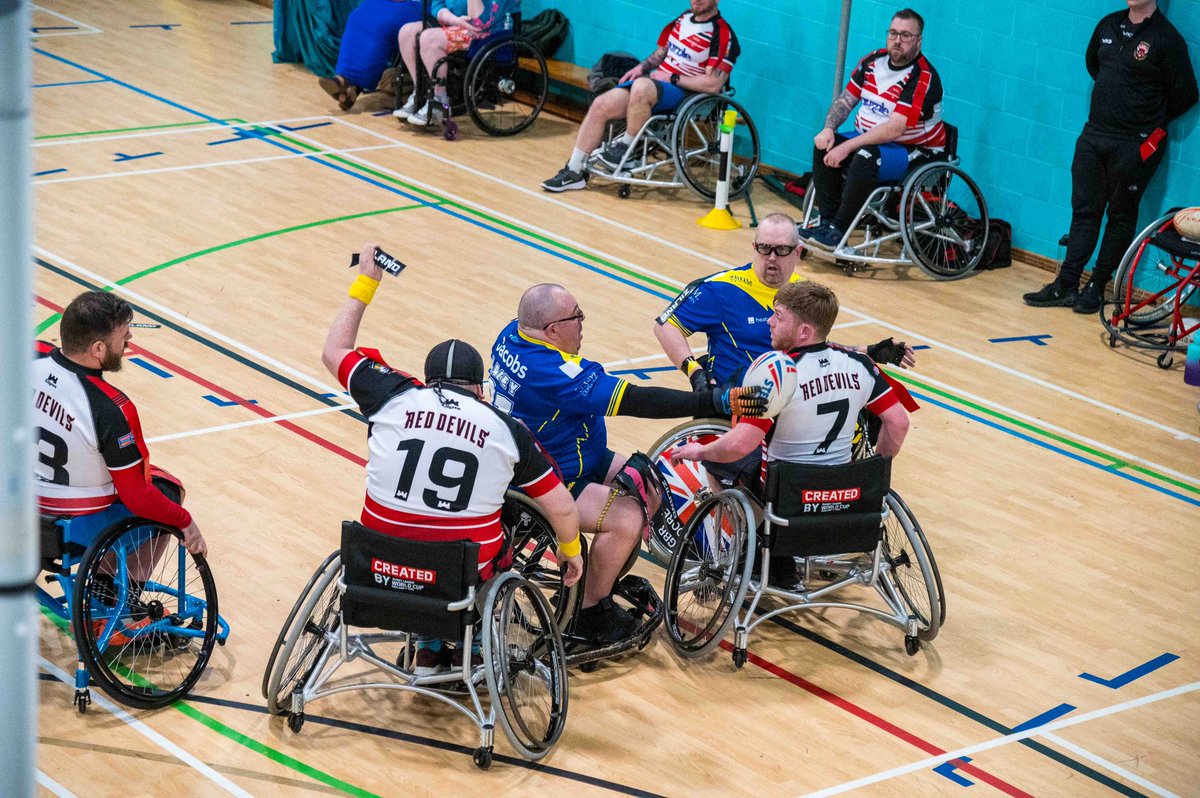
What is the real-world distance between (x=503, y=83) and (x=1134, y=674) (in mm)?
7527

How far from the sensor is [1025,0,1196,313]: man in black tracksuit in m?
8.29

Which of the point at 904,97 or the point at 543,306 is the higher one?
the point at 904,97

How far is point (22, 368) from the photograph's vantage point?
63.6 inches

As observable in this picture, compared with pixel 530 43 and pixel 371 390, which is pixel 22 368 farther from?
pixel 530 43

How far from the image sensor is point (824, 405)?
4914mm

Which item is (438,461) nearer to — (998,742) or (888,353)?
(888,353)

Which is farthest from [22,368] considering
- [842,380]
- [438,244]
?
[438,244]

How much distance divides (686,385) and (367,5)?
5.75m

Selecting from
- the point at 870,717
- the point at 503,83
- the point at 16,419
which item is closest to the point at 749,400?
the point at 870,717

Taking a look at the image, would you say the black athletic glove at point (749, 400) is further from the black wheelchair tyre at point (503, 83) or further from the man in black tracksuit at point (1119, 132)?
the black wheelchair tyre at point (503, 83)

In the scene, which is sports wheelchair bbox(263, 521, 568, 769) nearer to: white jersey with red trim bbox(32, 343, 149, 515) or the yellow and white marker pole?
white jersey with red trim bbox(32, 343, 149, 515)

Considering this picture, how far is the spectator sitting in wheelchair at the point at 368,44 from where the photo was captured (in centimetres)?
1152

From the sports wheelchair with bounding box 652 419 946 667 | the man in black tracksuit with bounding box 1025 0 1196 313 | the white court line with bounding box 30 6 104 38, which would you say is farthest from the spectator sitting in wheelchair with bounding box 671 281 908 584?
the white court line with bounding box 30 6 104 38

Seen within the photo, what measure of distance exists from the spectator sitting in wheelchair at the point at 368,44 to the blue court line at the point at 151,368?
503 centimetres
